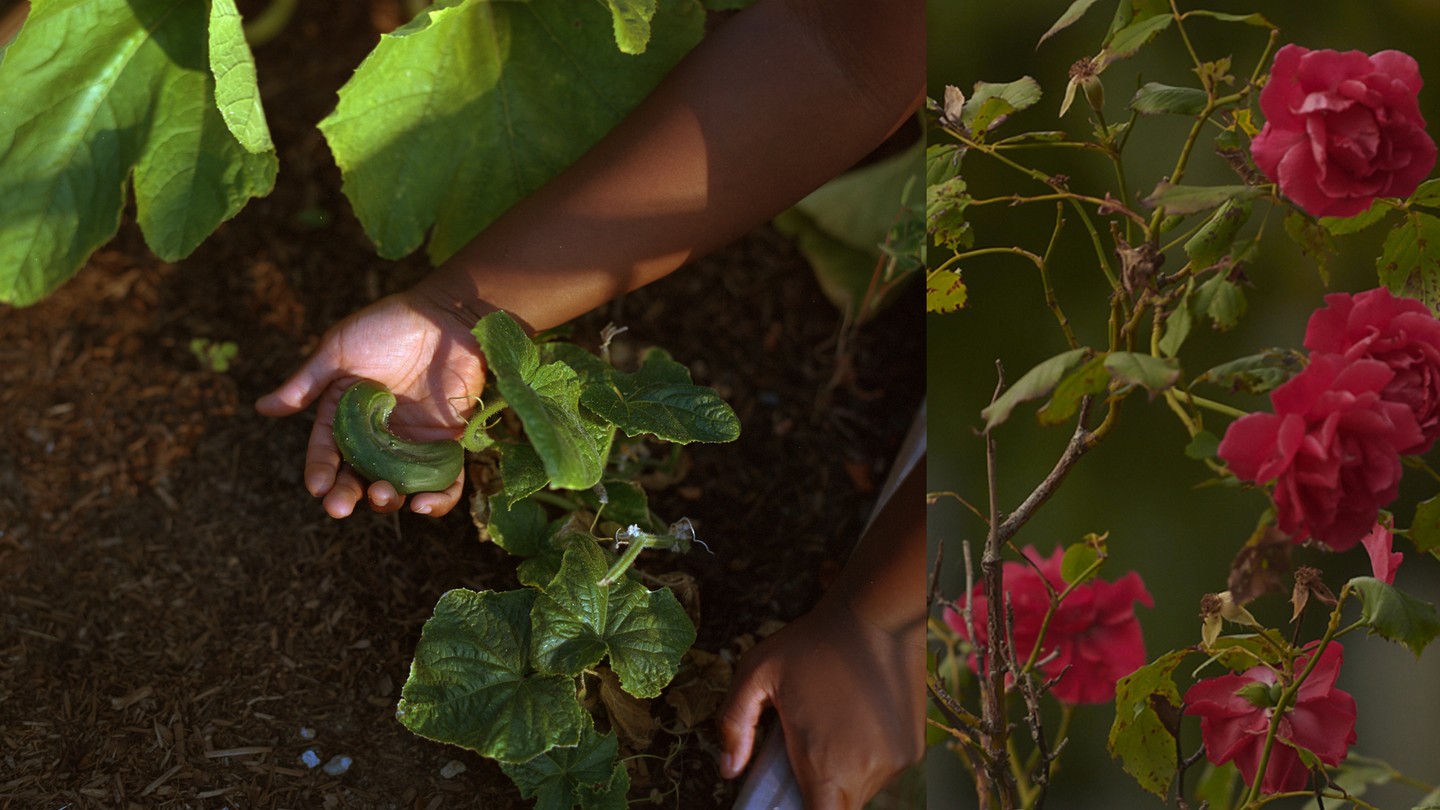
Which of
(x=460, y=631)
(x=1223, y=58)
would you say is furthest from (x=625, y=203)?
(x=1223, y=58)

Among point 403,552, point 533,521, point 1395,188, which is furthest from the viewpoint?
point 403,552

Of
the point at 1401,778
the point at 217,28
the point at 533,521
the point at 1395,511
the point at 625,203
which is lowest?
the point at 1401,778

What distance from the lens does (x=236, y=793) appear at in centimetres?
102

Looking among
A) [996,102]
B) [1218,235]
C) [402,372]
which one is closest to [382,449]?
[402,372]

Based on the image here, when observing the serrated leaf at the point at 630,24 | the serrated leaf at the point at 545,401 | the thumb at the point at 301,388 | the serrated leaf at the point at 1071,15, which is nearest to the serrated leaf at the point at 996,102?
the serrated leaf at the point at 1071,15

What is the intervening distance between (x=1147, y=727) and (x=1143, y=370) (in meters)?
0.27

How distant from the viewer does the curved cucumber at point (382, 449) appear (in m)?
0.97

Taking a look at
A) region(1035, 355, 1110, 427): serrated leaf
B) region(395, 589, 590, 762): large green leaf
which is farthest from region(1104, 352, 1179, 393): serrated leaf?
region(395, 589, 590, 762): large green leaf

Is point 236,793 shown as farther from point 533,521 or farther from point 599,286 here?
point 599,286

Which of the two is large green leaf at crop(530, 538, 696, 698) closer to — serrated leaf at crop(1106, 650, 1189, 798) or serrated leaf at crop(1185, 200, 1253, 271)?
serrated leaf at crop(1106, 650, 1189, 798)

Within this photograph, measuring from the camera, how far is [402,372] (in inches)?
41.8

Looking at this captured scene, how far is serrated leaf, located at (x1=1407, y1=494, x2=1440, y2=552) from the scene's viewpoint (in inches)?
31.2

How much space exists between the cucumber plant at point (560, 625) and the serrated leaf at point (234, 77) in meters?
0.28

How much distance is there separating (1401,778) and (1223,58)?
503 millimetres
